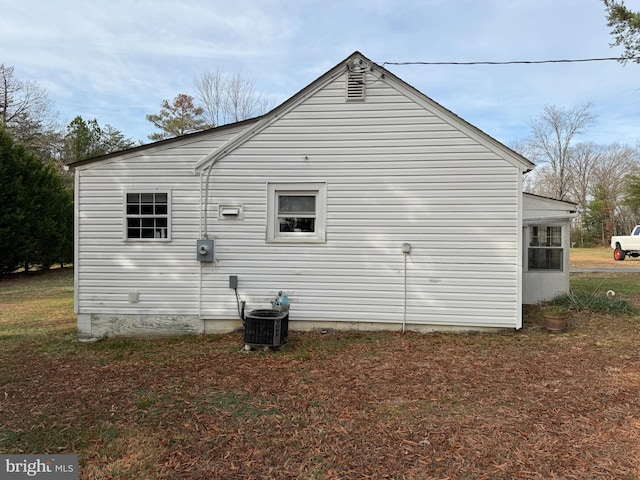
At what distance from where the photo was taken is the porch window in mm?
9602

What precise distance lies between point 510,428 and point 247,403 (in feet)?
8.11

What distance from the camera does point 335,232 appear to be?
711 cm

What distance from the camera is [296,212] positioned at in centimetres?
724

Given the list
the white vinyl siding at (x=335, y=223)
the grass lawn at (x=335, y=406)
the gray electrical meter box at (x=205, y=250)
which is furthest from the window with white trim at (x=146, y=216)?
the grass lawn at (x=335, y=406)

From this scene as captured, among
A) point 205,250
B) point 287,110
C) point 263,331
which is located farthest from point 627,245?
point 205,250

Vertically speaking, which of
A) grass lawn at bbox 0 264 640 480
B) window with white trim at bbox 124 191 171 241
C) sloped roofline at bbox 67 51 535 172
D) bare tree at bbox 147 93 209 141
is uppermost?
bare tree at bbox 147 93 209 141

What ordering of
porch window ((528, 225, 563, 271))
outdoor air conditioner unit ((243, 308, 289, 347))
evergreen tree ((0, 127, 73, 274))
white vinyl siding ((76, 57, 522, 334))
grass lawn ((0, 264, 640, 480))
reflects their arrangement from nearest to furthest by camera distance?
grass lawn ((0, 264, 640, 480)), outdoor air conditioner unit ((243, 308, 289, 347)), white vinyl siding ((76, 57, 522, 334)), porch window ((528, 225, 563, 271)), evergreen tree ((0, 127, 73, 274))

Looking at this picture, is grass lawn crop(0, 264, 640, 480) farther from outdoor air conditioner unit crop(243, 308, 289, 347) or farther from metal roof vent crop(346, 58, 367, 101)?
metal roof vent crop(346, 58, 367, 101)

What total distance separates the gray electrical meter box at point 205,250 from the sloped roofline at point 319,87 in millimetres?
1283

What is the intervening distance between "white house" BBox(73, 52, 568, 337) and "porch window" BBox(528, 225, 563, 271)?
131 inches

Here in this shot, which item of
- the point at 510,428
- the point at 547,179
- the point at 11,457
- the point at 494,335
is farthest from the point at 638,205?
the point at 11,457

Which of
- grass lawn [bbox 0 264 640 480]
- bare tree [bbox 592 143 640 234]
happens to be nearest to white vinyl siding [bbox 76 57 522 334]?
grass lawn [bbox 0 264 640 480]

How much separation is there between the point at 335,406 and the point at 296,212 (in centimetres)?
386

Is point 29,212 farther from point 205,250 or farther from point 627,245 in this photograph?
point 627,245
